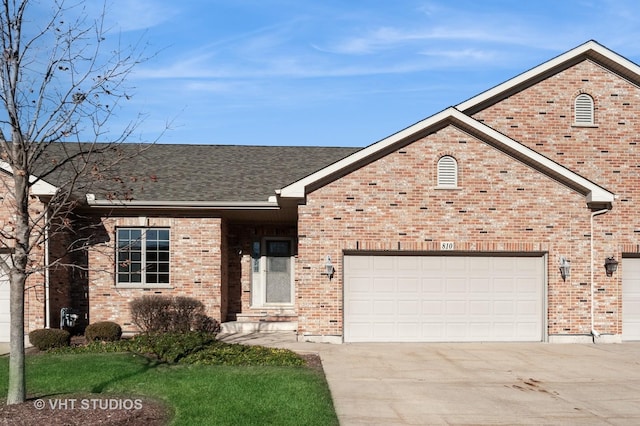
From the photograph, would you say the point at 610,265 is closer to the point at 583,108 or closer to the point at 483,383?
the point at 583,108

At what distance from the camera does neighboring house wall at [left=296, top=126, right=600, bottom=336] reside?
1523cm

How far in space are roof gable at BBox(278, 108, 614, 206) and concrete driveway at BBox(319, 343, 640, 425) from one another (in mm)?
3719

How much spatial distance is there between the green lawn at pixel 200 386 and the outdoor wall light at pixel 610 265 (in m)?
8.54

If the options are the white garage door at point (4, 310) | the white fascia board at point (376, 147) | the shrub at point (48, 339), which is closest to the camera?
the shrub at point (48, 339)

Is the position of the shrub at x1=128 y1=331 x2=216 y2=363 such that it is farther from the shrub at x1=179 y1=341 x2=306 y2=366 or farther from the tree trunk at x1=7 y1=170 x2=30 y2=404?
the tree trunk at x1=7 y1=170 x2=30 y2=404

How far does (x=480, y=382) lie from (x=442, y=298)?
4.78 m

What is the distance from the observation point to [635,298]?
16469mm

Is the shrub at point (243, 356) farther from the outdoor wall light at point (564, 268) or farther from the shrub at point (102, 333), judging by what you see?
the outdoor wall light at point (564, 268)

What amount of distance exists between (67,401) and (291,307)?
33.2 ft

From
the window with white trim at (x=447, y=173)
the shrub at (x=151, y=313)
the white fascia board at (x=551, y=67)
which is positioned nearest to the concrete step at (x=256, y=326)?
the shrub at (x=151, y=313)

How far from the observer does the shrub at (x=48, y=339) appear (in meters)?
14.0

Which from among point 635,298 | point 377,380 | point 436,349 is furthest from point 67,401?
point 635,298

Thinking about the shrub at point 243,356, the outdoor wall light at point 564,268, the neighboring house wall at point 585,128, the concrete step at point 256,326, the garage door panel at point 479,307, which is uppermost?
the neighboring house wall at point 585,128
